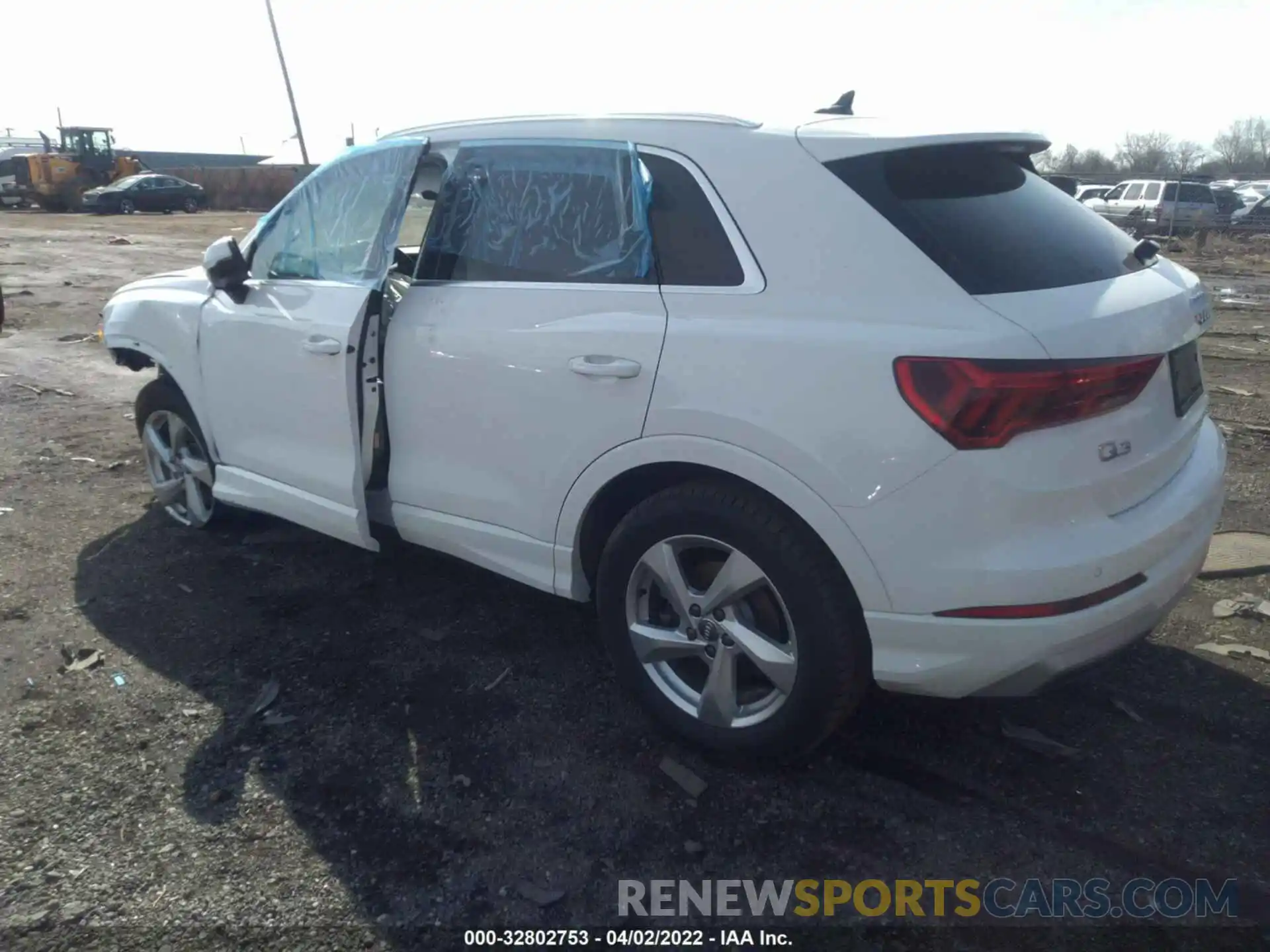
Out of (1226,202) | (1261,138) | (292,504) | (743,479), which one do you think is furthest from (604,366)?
(1261,138)

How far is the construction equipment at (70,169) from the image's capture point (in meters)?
37.1

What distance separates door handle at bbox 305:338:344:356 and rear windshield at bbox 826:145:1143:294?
1.89 metres

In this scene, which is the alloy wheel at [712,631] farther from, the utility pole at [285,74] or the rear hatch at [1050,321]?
the utility pole at [285,74]

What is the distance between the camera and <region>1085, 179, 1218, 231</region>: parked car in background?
82.0 ft

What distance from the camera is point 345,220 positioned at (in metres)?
3.90

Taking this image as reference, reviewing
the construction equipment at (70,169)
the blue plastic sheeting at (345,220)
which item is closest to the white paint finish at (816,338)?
the blue plastic sheeting at (345,220)

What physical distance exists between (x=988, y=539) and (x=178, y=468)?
398 centimetres

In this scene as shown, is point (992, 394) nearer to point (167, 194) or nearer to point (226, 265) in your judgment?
point (226, 265)

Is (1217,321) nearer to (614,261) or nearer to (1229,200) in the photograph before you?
(614,261)

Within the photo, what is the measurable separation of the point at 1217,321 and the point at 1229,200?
65.6ft

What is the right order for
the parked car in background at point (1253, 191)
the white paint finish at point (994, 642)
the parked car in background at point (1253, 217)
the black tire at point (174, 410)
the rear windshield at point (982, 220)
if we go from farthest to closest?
the parked car in background at point (1253, 191), the parked car in background at point (1253, 217), the black tire at point (174, 410), the rear windshield at point (982, 220), the white paint finish at point (994, 642)

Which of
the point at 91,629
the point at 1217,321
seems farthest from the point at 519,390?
the point at 1217,321

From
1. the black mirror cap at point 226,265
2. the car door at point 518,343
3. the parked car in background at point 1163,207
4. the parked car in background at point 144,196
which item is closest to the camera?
the car door at point 518,343

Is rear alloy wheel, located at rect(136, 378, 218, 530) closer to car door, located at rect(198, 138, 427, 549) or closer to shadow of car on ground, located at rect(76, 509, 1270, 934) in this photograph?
car door, located at rect(198, 138, 427, 549)
